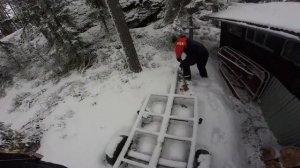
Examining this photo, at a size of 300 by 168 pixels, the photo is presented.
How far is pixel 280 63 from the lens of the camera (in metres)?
6.16

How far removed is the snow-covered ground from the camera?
527cm

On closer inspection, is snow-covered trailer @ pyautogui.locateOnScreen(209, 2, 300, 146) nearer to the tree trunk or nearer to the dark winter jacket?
the dark winter jacket

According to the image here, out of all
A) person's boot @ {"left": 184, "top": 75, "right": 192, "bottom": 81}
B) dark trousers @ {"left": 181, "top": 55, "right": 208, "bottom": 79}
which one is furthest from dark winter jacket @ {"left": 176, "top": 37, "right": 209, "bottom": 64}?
person's boot @ {"left": 184, "top": 75, "right": 192, "bottom": 81}

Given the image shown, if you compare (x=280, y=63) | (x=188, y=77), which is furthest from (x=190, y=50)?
(x=280, y=63)

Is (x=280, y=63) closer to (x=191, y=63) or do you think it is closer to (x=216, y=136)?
(x=191, y=63)

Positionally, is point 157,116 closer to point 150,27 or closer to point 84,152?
point 84,152

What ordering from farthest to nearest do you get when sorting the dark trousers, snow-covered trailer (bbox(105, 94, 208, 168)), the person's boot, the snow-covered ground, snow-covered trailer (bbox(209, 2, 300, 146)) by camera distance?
the person's boot < the dark trousers < the snow-covered ground < snow-covered trailer (bbox(209, 2, 300, 146)) < snow-covered trailer (bbox(105, 94, 208, 168))

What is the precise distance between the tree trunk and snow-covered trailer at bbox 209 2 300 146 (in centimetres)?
411

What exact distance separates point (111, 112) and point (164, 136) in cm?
248

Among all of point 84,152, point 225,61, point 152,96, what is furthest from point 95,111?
point 225,61

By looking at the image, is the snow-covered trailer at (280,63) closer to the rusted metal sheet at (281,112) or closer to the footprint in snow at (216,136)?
the rusted metal sheet at (281,112)

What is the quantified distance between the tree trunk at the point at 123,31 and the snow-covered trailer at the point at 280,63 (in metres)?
4.11

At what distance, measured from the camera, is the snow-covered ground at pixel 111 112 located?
5273 millimetres

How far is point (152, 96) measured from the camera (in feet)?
21.6
